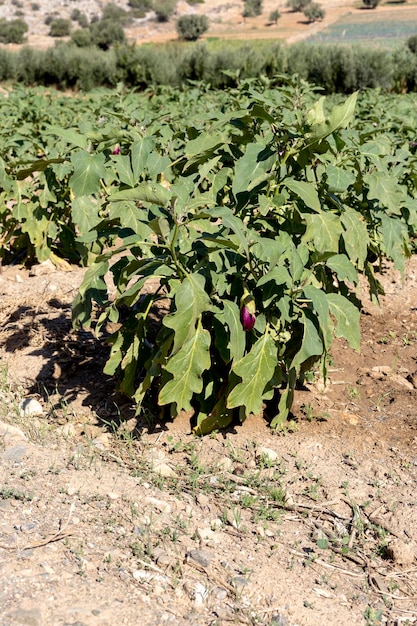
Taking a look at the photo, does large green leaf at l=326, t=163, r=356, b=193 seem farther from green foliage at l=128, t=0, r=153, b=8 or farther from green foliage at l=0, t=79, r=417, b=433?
green foliage at l=128, t=0, r=153, b=8

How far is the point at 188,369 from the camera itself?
2979mm

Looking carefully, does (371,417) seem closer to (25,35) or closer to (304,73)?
(304,73)

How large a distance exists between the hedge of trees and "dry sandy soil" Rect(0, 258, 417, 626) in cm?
1499

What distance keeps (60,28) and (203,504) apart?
51879 millimetres

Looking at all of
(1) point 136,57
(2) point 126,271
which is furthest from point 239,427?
(1) point 136,57

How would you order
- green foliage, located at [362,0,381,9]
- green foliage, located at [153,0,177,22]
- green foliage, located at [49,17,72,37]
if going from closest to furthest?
1. green foliage, located at [49,17,72,37]
2. green foliage, located at [362,0,381,9]
3. green foliage, located at [153,0,177,22]

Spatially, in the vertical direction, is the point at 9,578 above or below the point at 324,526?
above

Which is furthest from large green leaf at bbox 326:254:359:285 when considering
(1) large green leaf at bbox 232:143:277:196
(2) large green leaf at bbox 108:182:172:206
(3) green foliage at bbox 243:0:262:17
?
(3) green foliage at bbox 243:0:262:17

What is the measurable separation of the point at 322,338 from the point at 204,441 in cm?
75

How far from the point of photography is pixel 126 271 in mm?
3109

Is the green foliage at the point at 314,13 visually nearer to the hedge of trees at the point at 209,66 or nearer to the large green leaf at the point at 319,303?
the hedge of trees at the point at 209,66

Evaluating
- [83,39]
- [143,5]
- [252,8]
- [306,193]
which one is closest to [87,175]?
[306,193]

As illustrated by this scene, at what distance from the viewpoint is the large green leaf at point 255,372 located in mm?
3033

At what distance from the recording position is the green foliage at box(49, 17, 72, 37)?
49.9 metres
